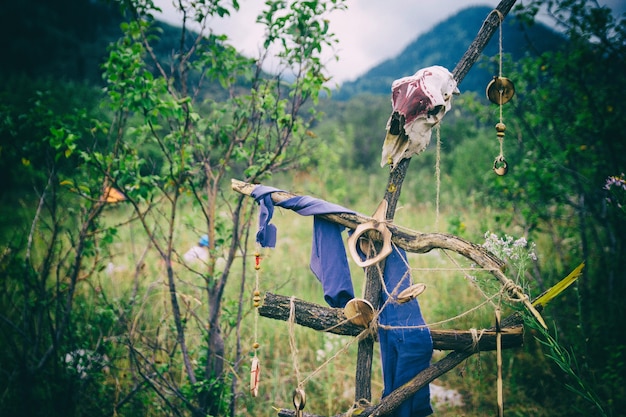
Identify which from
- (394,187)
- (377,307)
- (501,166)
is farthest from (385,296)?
(501,166)

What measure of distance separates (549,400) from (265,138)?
3.19 metres

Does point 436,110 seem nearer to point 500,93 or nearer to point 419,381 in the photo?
point 500,93

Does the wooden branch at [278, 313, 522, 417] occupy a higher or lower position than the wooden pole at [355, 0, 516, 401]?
lower

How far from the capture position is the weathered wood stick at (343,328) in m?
1.60

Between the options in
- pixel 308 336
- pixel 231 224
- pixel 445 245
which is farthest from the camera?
pixel 308 336

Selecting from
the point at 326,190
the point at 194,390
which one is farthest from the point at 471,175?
the point at 194,390

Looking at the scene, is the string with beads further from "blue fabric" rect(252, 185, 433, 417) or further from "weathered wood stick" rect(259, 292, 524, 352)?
"weathered wood stick" rect(259, 292, 524, 352)

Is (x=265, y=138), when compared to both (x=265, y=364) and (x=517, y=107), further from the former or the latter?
(x=517, y=107)

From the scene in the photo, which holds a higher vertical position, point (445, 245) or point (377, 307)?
point (445, 245)

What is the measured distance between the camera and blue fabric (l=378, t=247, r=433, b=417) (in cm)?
163

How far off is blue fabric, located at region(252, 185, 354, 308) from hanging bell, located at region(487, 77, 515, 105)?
3.01 feet

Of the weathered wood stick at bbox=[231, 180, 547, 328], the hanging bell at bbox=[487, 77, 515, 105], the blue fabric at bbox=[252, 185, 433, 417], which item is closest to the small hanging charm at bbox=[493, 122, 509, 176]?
the hanging bell at bbox=[487, 77, 515, 105]

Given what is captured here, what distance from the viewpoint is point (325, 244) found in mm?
1752

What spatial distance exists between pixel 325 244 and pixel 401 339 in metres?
0.55
